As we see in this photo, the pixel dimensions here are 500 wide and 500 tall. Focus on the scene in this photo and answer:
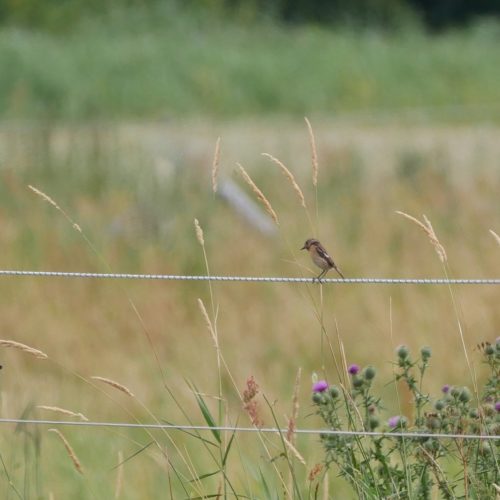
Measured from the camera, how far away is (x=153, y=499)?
522 cm

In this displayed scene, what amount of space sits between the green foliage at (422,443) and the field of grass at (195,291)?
1.41 m

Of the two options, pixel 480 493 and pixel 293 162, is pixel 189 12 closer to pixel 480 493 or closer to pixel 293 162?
pixel 293 162

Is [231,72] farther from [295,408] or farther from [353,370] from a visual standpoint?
[295,408]

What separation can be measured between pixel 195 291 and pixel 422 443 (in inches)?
217

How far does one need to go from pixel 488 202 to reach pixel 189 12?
17327 millimetres

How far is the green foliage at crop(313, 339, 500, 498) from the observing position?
3695mm

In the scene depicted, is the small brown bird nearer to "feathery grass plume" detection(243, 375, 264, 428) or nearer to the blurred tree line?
"feathery grass plume" detection(243, 375, 264, 428)

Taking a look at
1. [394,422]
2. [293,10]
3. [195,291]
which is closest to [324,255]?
[394,422]

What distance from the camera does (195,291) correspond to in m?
9.22

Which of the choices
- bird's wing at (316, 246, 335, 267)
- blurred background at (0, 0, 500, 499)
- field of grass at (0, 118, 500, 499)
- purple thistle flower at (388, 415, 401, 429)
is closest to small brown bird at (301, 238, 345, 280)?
bird's wing at (316, 246, 335, 267)

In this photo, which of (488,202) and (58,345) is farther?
(488,202)

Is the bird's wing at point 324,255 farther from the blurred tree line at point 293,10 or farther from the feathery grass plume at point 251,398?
the blurred tree line at point 293,10

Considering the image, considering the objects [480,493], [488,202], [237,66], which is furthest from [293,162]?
[480,493]

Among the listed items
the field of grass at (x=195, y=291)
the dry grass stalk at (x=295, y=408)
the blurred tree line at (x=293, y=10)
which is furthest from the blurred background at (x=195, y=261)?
the blurred tree line at (x=293, y=10)
